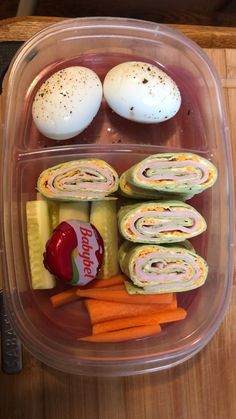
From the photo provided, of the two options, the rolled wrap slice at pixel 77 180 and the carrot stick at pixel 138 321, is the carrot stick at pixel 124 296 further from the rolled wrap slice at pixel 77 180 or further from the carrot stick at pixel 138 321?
the rolled wrap slice at pixel 77 180

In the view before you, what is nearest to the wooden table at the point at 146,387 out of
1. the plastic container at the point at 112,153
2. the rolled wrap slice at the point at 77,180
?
the plastic container at the point at 112,153

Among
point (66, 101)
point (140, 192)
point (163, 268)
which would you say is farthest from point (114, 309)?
point (66, 101)

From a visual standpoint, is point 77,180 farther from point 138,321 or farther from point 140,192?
point 138,321

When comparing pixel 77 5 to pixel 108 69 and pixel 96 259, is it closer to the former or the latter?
pixel 108 69

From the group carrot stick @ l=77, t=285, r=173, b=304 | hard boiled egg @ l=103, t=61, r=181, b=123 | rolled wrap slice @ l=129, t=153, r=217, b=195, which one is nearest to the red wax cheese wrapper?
carrot stick @ l=77, t=285, r=173, b=304

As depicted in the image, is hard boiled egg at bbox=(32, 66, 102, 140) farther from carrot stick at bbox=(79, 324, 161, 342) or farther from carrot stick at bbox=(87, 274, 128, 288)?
carrot stick at bbox=(79, 324, 161, 342)
